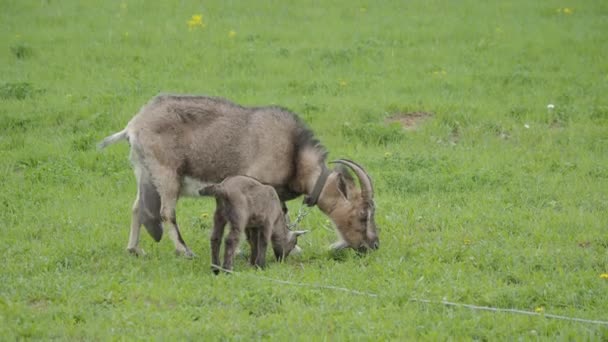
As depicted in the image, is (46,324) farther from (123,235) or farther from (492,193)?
(492,193)

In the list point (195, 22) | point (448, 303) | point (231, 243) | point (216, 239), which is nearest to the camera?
point (448, 303)

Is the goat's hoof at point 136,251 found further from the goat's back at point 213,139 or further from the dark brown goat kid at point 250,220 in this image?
the dark brown goat kid at point 250,220

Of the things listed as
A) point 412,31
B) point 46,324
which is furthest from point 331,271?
point 412,31

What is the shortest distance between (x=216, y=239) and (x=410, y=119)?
19.3 feet

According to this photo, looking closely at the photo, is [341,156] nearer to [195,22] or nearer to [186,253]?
[186,253]

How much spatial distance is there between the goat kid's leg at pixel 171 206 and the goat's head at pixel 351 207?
134cm

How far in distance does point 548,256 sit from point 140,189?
3738 millimetres

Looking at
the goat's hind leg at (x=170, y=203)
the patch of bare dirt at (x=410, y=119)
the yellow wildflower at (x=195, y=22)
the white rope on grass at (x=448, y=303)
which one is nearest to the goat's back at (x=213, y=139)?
the goat's hind leg at (x=170, y=203)

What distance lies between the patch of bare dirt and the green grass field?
3.3 inches

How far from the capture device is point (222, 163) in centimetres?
901

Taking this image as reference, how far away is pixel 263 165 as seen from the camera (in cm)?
899

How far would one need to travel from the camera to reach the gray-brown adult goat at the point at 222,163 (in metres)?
8.88

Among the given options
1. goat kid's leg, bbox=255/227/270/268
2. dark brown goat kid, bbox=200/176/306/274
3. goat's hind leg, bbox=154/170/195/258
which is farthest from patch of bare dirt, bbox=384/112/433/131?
goat kid's leg, bbox=255/227/270/268

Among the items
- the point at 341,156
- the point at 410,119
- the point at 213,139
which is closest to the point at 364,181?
the point at 213,139
